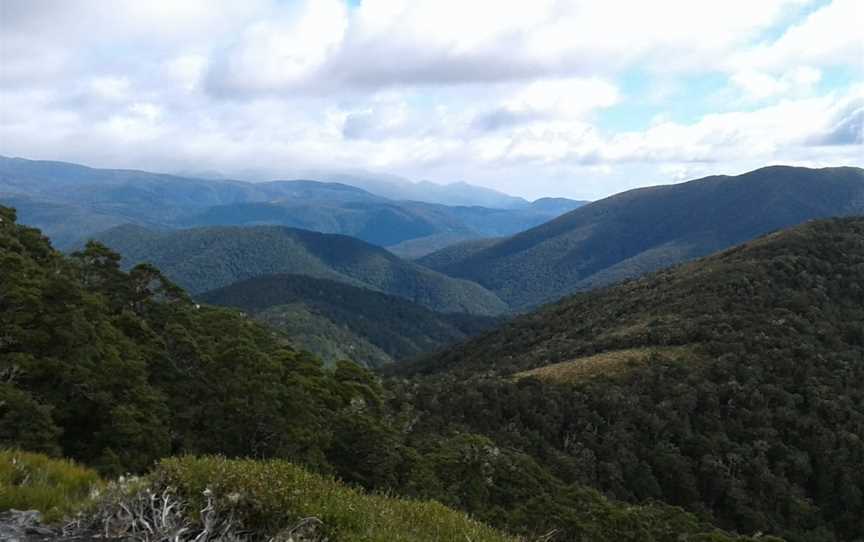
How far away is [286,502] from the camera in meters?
6.78

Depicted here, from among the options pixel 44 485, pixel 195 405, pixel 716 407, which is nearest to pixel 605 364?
pixel 716 407

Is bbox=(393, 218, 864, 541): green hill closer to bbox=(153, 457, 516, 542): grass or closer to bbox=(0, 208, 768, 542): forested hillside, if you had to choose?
bbox=(0, 208, 768, 542): forested hillside

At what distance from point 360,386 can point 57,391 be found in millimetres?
22507

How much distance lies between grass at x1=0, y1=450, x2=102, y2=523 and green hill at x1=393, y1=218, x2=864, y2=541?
180 feet

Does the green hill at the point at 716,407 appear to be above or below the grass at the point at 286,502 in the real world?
below

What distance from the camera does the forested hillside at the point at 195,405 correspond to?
2416cm

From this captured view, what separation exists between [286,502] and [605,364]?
83638 millimetres

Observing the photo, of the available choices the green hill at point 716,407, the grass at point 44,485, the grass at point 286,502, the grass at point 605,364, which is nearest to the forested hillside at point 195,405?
the grass at point 44,485

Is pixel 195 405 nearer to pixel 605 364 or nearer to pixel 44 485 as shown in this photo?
pixel 44 485

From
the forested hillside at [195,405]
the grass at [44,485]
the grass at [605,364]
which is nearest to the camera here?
the grass at [44,485]

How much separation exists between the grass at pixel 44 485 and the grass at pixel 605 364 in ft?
250

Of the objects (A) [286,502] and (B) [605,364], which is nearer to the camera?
(A) [286,502]

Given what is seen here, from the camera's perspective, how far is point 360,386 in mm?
44688

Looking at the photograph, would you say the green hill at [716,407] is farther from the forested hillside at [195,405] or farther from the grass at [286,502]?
the grass at [286,502]
